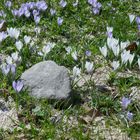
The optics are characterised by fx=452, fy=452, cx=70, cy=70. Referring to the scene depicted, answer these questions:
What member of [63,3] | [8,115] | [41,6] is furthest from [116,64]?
[63,3]

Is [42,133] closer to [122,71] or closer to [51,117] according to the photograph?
[51,117]

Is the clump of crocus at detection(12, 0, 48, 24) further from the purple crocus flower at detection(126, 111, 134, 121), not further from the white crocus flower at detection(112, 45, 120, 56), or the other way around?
the purple crocus flower at detection(126, 111, 134, 121)

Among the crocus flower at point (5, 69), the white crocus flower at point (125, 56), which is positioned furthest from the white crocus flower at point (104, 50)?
the crocus flower at point (5, 69)

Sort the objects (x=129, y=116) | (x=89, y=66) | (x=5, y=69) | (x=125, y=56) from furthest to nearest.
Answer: (x=125, y=56) < (x=89, y=66) < (x=5, y=69) < (x=129, y=116)

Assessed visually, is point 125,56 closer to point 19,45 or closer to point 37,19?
point 19,45

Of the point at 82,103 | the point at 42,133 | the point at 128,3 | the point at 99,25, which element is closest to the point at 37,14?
the point at 99,25
